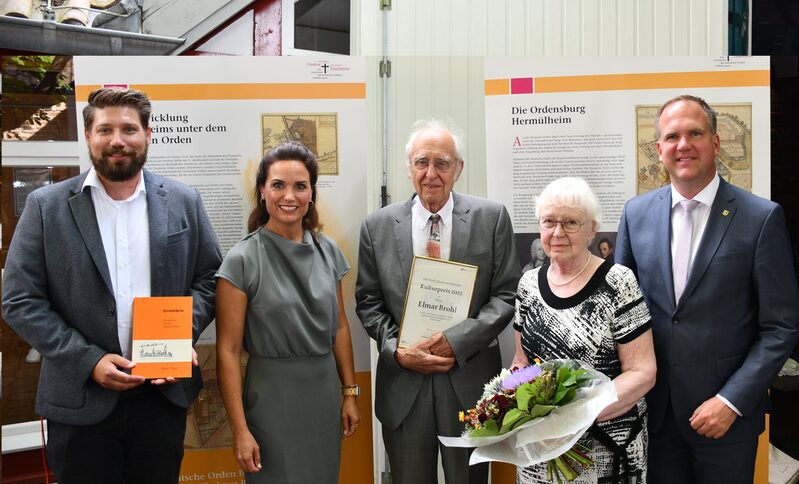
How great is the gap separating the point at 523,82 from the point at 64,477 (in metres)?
2.64

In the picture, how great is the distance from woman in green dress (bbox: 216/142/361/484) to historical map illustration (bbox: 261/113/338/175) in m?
0.62

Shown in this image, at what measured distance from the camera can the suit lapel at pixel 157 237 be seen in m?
2.58

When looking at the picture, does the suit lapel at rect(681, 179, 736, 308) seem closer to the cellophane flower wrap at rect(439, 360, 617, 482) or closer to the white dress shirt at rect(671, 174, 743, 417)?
the white dress shirt at rect(671, 174, 743, 417)

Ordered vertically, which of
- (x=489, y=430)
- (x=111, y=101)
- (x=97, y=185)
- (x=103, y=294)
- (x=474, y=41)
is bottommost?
(x=489, y=430)

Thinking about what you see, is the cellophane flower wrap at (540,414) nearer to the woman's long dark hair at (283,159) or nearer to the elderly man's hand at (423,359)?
the elderly man's hand at (423,359)

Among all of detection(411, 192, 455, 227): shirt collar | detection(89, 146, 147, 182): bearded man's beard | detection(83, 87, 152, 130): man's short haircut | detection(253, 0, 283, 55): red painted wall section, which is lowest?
detection(411, 192, 455, 227): shirt collar

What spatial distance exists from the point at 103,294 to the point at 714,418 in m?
2.21

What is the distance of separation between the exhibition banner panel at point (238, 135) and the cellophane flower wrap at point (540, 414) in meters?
1.34

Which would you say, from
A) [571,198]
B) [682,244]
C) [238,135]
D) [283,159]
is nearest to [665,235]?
[682,244]

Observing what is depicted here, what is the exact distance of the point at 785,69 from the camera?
4609 mm

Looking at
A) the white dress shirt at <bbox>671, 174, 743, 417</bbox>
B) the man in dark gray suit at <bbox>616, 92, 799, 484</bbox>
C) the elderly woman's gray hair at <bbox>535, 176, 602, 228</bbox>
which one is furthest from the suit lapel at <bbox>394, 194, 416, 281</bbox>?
the white dress shirt at <bbox>671, 174, 743, 417</bbox>

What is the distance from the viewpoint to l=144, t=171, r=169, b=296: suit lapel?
2.58 metres

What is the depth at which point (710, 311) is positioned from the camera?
2516mm

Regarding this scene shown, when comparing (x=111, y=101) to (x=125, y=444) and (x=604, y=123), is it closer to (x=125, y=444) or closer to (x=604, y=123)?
(x=125, y=444)
